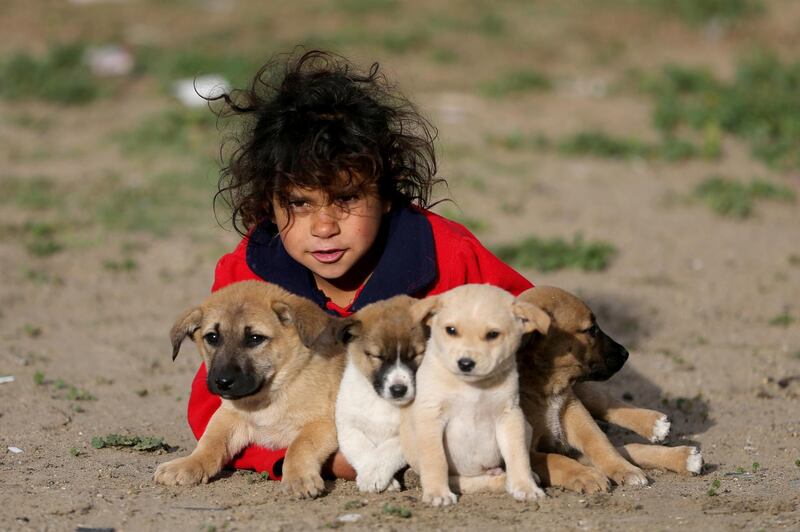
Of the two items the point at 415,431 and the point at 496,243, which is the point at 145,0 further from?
the point at 415,431

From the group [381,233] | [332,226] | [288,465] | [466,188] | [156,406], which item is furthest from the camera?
[466,188]

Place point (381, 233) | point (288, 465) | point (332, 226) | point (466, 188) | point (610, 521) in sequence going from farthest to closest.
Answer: point (466, 188), point (381, 233), point (332, 226), point (288, 465), point (610, 521)

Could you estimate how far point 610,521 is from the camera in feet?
14.4

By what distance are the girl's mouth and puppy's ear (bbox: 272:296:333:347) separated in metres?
0.29

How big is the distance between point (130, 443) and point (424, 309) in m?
1.89

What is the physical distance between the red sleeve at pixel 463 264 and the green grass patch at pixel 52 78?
9063mm

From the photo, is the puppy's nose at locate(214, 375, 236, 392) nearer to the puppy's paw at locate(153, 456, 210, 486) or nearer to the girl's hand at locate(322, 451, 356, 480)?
the puppy's paw at locate(153, 456, 210, 486)

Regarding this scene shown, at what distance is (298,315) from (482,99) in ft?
30.0

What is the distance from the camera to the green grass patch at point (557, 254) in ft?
29.5

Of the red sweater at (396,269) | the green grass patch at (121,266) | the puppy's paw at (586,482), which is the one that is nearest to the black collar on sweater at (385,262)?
the red sweater at (396,269)

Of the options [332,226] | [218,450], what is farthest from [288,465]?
[332,226]

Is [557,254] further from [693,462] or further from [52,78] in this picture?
Result: [52,78]

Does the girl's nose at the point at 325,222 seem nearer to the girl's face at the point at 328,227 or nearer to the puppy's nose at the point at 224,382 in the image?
the girl's face at the point at 328,227

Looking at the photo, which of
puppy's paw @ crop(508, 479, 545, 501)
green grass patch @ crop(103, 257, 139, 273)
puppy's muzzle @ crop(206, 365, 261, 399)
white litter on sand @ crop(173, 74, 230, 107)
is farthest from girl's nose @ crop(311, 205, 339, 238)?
white litter on sand @ crop(173, 74, 230, 107)
